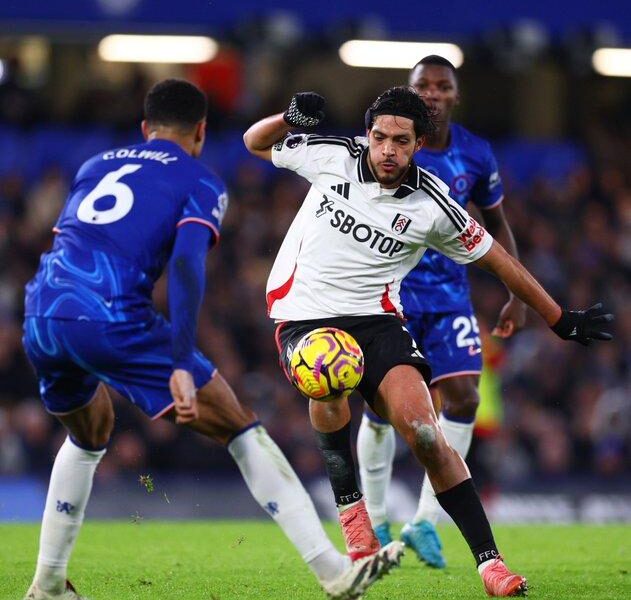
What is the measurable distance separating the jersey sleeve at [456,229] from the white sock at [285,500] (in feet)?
4.86

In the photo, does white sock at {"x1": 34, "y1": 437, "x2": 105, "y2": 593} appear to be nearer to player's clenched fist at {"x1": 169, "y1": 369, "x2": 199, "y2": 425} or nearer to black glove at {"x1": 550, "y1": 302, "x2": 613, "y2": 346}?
player's clenched fist at {"x1": 169, "y1": 369, "x2": 199, "y2": 425}

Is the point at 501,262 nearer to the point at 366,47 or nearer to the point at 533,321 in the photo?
the point at 533,321

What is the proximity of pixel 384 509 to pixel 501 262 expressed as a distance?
2.33 m

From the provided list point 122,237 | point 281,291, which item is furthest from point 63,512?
point 281,291

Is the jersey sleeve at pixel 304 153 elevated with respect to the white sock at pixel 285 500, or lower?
elevated

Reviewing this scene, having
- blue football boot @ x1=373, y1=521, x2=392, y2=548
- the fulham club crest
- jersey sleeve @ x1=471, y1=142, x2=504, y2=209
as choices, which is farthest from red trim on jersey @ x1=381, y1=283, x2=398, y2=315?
blue football boot @ x1=373, y1=521, x2=392, y2=548

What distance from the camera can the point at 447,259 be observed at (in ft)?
26.7

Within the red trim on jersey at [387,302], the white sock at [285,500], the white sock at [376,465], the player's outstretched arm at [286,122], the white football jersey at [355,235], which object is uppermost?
the player's outstretched arm at [286,122]

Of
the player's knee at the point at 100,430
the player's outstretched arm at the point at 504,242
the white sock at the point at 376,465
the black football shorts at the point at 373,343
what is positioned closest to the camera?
the player's knee at the point at 100,430

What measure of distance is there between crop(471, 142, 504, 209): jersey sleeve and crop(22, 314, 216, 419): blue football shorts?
3090mm

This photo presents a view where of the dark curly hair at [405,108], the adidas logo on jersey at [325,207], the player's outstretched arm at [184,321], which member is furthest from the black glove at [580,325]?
the player's outstretched arm at [184,321]

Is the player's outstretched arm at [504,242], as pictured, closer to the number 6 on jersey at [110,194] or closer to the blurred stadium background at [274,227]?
the number 6 on jersey at [110,194]

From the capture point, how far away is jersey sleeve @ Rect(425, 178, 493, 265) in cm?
648

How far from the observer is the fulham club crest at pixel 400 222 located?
652 cm
